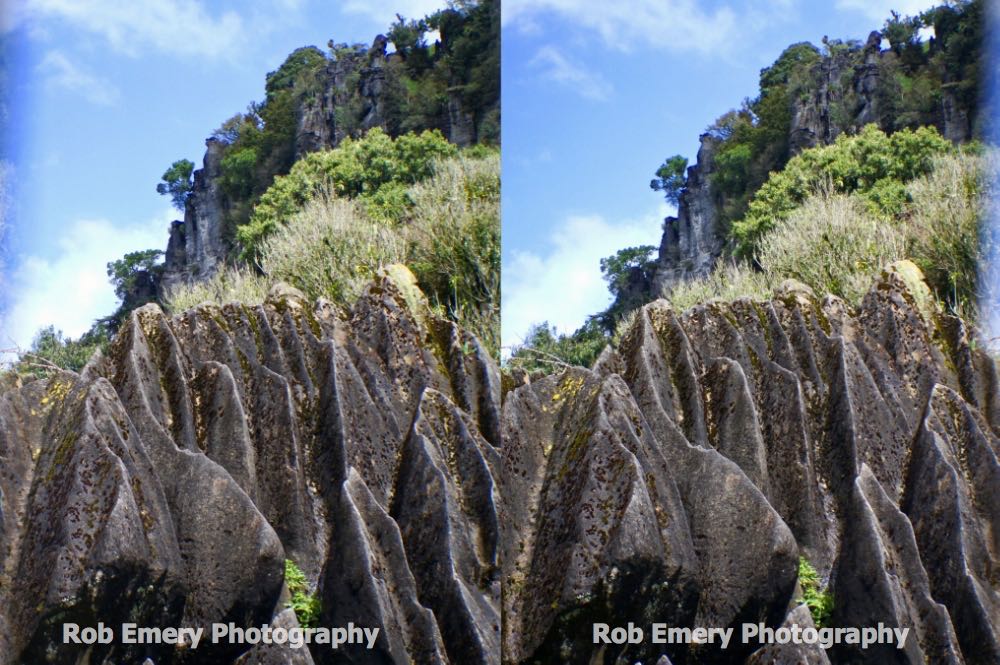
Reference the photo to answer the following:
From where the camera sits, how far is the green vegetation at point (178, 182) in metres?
5.82

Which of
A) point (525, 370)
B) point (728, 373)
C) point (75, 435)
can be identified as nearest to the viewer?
point (75, 435)

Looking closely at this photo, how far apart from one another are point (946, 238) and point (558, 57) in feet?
7.27

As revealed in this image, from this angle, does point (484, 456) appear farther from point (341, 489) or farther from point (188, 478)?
point (188, 478)

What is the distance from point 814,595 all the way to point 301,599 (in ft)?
7.59

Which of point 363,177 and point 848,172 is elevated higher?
point 363,177

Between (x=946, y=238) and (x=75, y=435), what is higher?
(x=946, y=238)

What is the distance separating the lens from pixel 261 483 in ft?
18.1

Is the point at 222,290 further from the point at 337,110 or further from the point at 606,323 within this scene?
the point at 606,323

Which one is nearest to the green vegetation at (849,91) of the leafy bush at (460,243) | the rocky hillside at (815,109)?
the rocky hillside at (815,109)

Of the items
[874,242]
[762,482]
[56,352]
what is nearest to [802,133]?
[874,242]

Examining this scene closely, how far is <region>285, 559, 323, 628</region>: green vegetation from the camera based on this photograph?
17.3 feet

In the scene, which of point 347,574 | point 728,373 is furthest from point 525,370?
point 347,574

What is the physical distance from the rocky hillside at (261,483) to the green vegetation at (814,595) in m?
1.45

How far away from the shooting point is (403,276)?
625 centimetres
